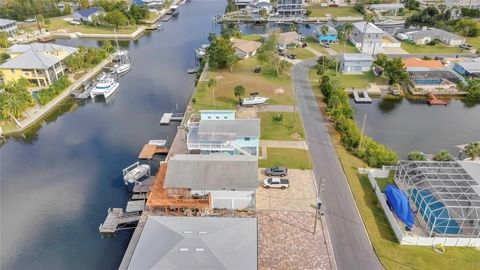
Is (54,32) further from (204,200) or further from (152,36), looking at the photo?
(204,200)

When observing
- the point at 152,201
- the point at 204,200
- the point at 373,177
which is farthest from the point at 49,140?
the point at 373,177

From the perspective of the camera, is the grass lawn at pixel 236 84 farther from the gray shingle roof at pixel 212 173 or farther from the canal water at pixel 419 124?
the gray shingle roof at pixel 212 173

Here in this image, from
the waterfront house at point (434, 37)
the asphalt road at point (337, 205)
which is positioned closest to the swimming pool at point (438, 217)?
the asphalt road at point (337, 205)

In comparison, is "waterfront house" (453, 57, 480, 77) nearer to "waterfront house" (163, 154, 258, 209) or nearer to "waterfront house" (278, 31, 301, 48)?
"waterfront house" (278, 31, 301, 48)

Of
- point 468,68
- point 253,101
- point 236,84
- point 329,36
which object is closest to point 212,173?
point 253,101

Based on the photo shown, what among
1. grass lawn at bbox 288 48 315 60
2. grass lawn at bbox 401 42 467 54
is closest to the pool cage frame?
grass lawn at bbox 288 48 315 60

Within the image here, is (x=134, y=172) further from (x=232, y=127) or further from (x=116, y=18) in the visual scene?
(x=116, y=18)
